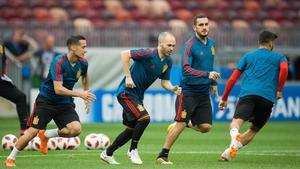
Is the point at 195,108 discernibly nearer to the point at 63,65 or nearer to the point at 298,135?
the point at 63,65

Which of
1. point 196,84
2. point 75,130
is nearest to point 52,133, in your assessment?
point 75,130

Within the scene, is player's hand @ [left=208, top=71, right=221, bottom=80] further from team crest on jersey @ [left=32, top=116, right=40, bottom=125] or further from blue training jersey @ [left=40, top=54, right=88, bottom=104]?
team crest on jersey @ [left=32, top=116, right=40, bottom=125]

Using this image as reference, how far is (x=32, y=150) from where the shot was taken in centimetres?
1595

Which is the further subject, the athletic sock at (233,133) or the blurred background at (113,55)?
the blurred background at (113,55)

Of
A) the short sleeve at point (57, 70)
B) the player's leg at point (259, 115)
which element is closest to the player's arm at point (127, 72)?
the short sleeve at point (57, 70)

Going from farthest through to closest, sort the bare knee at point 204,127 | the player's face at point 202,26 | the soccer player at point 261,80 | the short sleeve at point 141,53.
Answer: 1. the bare knee at point 204,127
2. the player's face at point 202,26
3. the soccer player at point 261,80
4. the short sleeve at point 141,53

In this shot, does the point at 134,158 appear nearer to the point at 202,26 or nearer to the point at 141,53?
the point at 141,53

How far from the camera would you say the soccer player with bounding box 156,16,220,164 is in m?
13.6

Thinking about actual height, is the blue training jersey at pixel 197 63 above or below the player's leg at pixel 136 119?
above

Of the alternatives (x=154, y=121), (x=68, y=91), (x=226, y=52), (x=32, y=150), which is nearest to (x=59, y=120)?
(x=68, y=91)

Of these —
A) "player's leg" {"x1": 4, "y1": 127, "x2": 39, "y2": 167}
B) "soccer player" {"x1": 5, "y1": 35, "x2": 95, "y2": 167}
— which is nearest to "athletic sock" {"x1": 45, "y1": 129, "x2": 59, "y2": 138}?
"soccer player" {"x1": 5, "y1": 35, "x2": 95, "y2": 167}

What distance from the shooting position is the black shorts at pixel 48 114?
1338 centimetres

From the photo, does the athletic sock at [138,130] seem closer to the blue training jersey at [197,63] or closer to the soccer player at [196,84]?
the soccer player at [196,84]

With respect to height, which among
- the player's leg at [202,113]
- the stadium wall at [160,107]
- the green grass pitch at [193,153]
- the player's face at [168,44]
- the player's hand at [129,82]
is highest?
the player's face at [168,44]
